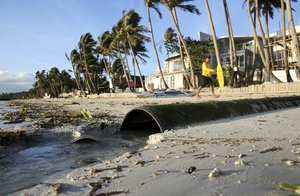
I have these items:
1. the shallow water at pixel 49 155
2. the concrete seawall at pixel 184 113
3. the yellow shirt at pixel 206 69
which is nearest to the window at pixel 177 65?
the yellow shirt at pixel 206 69

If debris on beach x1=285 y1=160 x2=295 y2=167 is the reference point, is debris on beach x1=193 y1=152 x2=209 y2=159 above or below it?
below

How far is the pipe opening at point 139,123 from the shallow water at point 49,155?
0.49m

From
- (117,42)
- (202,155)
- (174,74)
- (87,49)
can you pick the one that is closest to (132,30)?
(117,42)

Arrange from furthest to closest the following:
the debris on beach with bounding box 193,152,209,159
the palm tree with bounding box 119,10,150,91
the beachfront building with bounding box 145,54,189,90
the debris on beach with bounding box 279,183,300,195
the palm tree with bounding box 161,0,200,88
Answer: the beachfront building with bounding box 145,54,189,90, the palm tree with bounding box 119,10,150,91, the palm tree with bounding box 161,0,200,88, the debris on beach with bounding box 193,152,209,159, the debris on beach with bounding box 279,183,300,195

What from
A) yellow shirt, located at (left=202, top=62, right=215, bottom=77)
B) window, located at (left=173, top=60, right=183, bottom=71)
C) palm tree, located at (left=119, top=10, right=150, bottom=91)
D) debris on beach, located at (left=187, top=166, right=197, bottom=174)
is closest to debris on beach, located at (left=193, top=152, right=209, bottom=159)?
debris on beach, located at (left=187, top=166, right=197, bottom=174)

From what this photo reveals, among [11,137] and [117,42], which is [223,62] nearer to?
[117,42]

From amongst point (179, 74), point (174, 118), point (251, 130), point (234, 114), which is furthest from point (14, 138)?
point (179, 74)

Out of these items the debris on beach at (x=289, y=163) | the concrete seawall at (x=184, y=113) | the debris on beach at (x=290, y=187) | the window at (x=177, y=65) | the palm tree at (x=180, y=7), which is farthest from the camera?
the window at (x=177, y=65)

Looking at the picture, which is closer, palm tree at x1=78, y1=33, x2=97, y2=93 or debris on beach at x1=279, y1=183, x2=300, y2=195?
debris on beach at x1=279, y1=183, x2=300, y2=195

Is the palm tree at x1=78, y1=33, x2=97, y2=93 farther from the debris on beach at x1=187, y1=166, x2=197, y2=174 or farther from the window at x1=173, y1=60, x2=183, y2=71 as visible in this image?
the debris on beach at x1=187, y1=166, x2=197, y2=174

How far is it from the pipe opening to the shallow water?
0.49 m

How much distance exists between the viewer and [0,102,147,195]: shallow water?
2924 mm

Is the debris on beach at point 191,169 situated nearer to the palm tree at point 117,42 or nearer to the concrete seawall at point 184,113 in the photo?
the concrete seawall at point 184,113

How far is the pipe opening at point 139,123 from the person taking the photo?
19.6 ft
